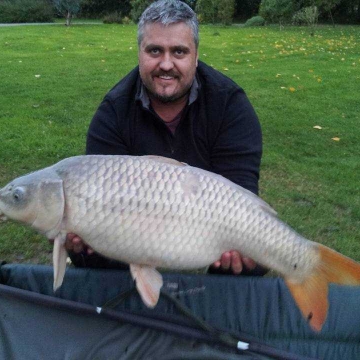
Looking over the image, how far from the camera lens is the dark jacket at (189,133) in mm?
1644

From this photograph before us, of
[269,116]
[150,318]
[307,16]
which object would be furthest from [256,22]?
[150,318]

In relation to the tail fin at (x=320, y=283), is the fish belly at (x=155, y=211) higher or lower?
higher

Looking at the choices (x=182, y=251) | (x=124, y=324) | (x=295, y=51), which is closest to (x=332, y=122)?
(x=124, y=324)

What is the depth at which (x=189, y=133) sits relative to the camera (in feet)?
5.41

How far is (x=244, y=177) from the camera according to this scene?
64.2 inches

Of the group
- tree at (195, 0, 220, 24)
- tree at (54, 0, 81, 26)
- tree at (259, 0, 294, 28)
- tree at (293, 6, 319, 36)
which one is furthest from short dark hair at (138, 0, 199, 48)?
tree at (54, 0, 81, 26)

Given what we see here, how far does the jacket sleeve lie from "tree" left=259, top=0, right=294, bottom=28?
1214 centimetres

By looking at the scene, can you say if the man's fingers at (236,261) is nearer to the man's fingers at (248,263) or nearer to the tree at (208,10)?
the man's fingers at (248,263)

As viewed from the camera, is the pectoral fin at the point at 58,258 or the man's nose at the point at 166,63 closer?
the pectoral fin at the point at 58,258

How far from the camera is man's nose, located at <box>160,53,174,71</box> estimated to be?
1.54 metres

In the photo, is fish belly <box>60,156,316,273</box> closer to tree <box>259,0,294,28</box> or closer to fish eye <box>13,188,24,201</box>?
fish eye <box>13,188,24,201</box>

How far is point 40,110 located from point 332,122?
1922mm

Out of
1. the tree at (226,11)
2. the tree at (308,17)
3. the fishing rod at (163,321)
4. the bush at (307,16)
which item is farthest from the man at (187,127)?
the tree at (226,11)

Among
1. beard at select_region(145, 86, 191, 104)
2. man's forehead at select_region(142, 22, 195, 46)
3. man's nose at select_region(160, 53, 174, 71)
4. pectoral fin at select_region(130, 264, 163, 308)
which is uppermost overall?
man's forehead at select_region(142, 22, 195, 46)
